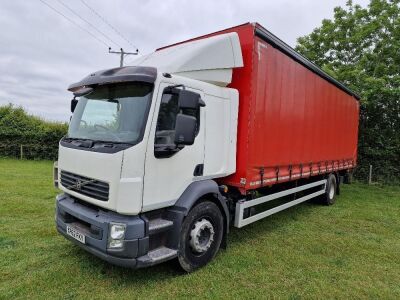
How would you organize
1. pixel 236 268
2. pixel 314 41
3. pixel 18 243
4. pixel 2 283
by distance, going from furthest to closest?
pixel 314 41 < pixel 18 243 < pixel 236 268 < pixel 2 283

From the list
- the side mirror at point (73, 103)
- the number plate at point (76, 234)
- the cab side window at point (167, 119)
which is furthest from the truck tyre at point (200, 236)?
the side mirror at point (73, 103)

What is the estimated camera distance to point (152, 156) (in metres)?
3.18

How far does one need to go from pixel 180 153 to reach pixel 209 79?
1123 mm

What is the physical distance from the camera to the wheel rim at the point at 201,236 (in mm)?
3649

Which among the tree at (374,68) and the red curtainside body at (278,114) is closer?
the red curtainside body at (278,114)

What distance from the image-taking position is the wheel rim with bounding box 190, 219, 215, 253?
3.65 metres

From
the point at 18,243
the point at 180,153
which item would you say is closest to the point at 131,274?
the point at 180,153

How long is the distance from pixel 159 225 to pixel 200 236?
0.73 meters

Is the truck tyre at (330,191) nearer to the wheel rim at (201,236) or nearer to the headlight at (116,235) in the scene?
the wheel rim at (201,236)

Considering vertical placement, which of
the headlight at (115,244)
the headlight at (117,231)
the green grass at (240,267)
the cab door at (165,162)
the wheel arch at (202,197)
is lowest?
the green grass at (240,267)

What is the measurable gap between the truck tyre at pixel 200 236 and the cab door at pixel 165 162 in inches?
14.0

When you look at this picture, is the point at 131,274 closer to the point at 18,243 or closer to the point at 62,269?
the point at 62,269

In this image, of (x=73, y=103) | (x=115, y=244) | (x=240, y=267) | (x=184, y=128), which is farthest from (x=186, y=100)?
(x=240, y=267)

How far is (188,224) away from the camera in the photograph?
11.7 feet
